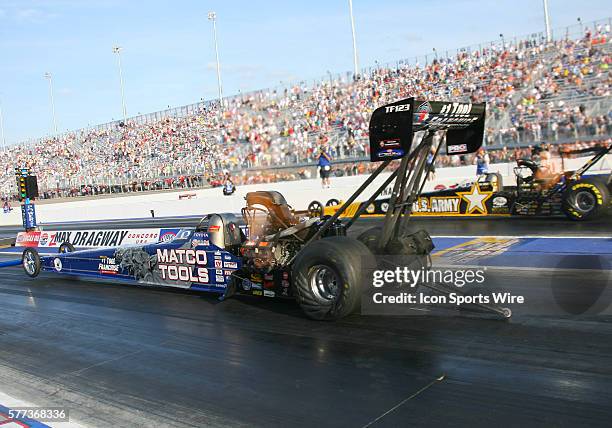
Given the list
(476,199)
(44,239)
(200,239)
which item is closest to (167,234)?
(200,239)

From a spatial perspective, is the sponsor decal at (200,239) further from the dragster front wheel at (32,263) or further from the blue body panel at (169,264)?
the dragster front wheel at (32,263)

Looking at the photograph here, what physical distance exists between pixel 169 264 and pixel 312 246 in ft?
9.35

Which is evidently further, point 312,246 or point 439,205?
point 439,205

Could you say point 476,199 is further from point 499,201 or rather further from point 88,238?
point 88,238

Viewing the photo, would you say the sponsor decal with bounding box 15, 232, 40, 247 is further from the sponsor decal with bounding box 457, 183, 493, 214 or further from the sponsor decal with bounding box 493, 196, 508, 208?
the sponsor decal with bounding box 493, 196, 508, 208

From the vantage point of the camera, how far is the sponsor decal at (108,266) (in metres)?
9.16

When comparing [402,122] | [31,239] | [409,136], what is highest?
[402,122]

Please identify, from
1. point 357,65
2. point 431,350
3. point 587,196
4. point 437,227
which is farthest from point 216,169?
point 431,350

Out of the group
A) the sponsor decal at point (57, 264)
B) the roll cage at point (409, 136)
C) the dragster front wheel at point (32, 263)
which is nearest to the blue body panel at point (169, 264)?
the sponsor decal at point (57, 264)

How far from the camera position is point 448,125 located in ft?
20.6

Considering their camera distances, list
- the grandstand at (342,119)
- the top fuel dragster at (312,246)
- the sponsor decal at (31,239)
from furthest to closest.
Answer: the grandstand at (342,119) < the sponsor decal at (31,239) < the top fuel dragster at (312,246)

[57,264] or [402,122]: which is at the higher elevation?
[402,122]

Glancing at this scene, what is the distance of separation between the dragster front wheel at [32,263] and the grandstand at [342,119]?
53.0ft

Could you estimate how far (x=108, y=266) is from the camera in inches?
364
